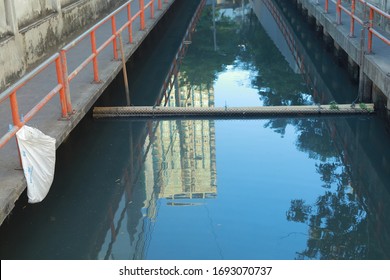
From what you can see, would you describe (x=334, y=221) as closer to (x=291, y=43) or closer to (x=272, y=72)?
(x=272, y=72)

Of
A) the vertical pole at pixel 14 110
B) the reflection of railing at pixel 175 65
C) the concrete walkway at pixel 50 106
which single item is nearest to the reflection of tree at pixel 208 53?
the reflection of railing at pixel 175 65

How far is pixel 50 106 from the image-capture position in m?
9.40

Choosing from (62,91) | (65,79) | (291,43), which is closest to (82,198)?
(62,91)

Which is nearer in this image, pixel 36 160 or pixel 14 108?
pixel 14 108

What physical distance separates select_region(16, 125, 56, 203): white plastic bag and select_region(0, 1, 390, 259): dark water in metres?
0.70

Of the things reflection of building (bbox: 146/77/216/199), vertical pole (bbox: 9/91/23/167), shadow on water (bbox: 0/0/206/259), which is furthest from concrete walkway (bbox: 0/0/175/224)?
reflection of building (bbox: 146/77/216/199)

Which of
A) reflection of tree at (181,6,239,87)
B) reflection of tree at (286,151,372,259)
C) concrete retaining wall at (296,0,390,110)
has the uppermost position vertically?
concrete retaining wall at (296,0,390,110)

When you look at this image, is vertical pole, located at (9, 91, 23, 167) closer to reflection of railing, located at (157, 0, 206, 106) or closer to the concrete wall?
the concrete wall

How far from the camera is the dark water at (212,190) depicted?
7.57m

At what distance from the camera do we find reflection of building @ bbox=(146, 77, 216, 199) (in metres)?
9.26

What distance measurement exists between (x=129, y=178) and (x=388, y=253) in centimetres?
366

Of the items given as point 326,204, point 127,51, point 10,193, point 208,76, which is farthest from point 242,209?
point 208,76

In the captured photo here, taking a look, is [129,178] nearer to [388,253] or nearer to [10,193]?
[10,193]

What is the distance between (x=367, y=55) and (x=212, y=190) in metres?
4.22
